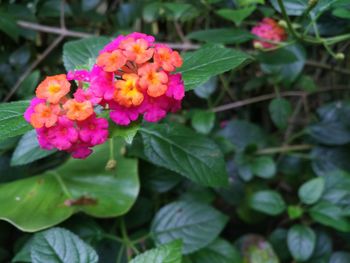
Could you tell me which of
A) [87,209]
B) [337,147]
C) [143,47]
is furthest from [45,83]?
[337,147]

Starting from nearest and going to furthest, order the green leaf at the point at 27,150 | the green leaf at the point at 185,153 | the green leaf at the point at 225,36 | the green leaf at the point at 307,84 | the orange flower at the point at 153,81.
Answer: the orange flower at the point at 153,81 < the green leaf at the point at 185,153 < the green leaf at the point at 27,150 < the green leaf at the point at 225,36 < the green leaf at the point at 307,84

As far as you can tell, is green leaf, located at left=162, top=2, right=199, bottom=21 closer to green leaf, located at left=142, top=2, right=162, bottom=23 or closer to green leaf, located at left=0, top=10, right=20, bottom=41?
green leaf, located at left=142, top=2, right=162, bottom=23

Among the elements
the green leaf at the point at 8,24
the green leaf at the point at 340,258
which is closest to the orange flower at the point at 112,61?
the green leaf at the point at 8,24

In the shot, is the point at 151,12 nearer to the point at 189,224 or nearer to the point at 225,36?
the point at 225,36

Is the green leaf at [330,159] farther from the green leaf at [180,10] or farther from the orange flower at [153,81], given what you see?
the orange flower at [153,81]

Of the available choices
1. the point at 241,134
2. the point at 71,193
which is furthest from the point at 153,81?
the point at 241,134

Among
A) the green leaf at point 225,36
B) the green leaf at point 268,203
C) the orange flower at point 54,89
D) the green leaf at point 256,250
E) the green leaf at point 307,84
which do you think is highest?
the orange flower at point 54,89

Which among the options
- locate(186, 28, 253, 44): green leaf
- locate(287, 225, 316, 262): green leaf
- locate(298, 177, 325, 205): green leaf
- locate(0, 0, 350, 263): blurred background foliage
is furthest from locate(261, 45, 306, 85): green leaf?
locate(287, 225, 316, 262): green leaf
